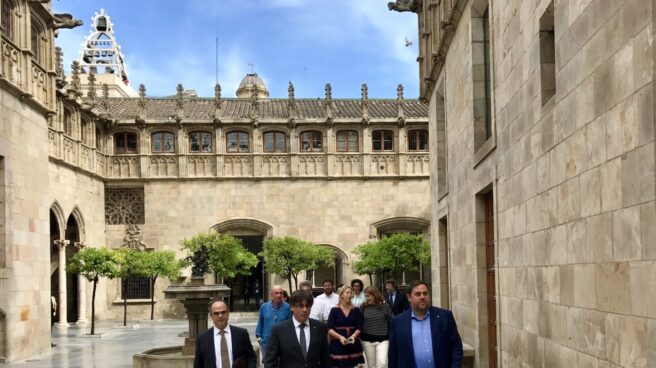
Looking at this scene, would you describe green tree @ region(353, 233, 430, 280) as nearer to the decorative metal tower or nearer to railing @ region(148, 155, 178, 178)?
railing @ region(148, 155, 178, 178)

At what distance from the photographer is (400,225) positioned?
35562mm

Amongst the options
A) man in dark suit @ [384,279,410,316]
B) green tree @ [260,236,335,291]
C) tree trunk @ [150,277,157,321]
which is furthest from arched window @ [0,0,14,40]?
green tree @ [260,236,335,291]

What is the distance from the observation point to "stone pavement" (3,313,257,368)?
1666cm

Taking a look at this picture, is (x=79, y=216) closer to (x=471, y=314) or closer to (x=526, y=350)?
(x=471, y=314)

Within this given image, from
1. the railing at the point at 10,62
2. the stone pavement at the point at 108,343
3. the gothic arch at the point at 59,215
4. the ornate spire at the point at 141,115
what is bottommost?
the stone pavement at the point at 108,343

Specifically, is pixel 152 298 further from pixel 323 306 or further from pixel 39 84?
pixel 323 306

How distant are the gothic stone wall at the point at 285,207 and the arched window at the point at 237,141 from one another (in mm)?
1610

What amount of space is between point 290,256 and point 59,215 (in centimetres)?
919

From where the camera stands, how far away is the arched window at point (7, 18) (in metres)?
16.8

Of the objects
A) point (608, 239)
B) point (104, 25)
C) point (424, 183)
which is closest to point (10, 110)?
point (608, 239)

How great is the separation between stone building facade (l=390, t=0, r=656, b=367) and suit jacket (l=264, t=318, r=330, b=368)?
220cm

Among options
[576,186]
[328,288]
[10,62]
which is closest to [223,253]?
[10,62]

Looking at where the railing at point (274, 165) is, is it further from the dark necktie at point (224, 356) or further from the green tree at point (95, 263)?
the dark necktie at point (224, 356)

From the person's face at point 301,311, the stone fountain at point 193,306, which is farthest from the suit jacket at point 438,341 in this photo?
the stone fountain at point 193,306
